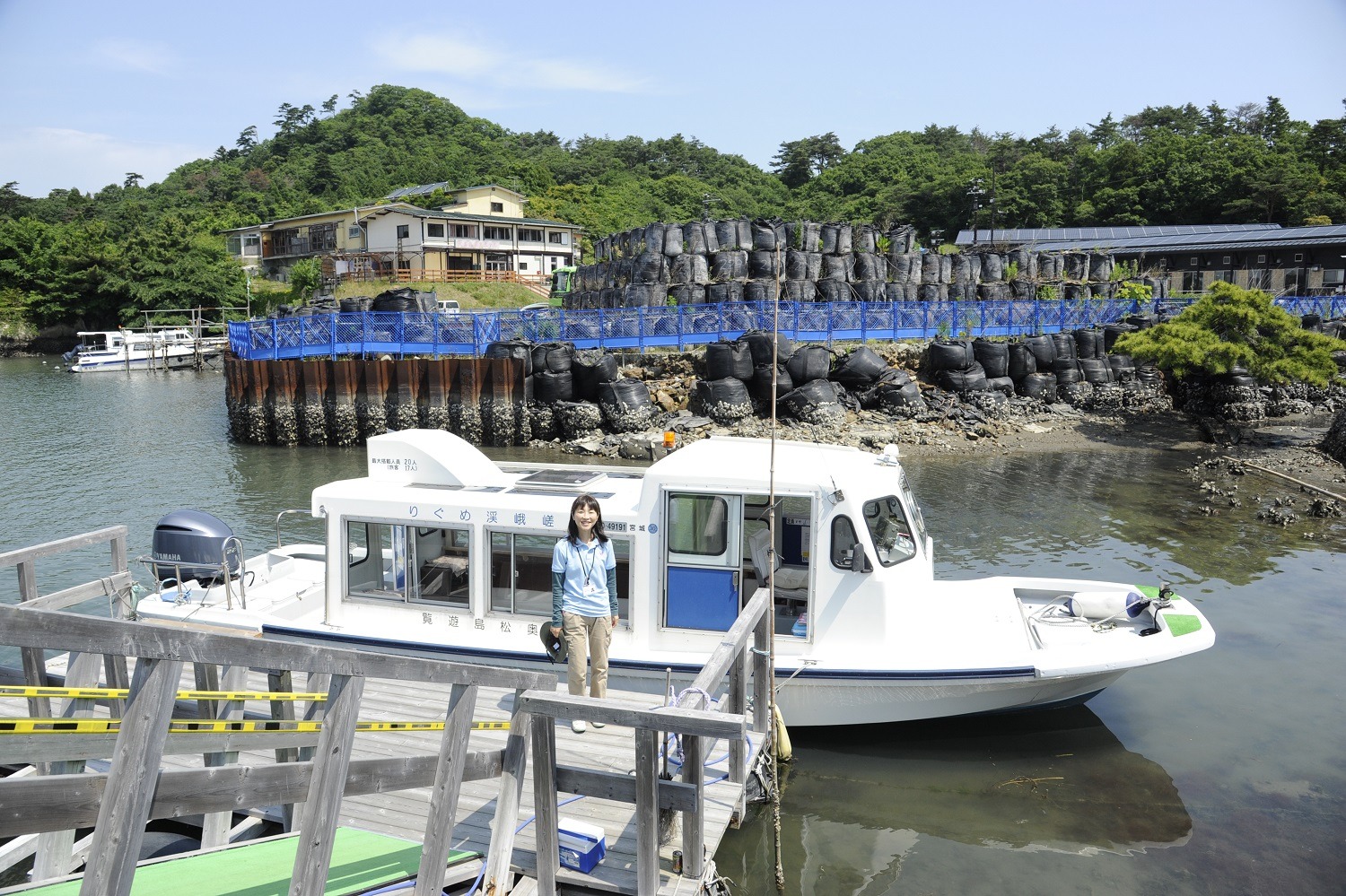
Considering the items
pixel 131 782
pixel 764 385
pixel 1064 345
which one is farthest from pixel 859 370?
pixel 131 782

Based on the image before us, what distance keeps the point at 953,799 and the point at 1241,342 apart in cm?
2441

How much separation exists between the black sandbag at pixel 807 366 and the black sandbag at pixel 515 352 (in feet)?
26.2

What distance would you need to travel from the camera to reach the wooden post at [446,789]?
442cm

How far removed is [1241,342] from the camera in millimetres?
26828

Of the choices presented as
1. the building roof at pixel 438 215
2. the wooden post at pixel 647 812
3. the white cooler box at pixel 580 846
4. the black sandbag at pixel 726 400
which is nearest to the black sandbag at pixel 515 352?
the black sandbag at pixel 726 400

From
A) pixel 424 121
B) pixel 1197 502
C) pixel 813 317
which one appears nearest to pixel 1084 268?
pixel 813 317

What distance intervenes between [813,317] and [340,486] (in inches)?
929

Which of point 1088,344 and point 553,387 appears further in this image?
point 1088,344

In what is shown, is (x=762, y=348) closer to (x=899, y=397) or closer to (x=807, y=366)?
(x=807, y=366)

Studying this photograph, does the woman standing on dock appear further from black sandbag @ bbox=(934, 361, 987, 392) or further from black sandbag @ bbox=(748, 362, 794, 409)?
black sandbag @ bbox=(934, 361, 987, 392)

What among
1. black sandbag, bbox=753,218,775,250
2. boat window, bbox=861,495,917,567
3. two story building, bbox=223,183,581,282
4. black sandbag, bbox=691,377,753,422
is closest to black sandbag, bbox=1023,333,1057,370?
black sandbag, bbox=691,377,753,422

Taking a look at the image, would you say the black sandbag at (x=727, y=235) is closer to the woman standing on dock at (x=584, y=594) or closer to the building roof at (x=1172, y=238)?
the building roof at (x=1172, y=238)

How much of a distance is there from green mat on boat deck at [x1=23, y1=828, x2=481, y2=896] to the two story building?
57925 mm

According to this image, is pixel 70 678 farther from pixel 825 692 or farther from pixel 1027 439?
pixel 1027 439
